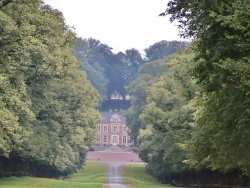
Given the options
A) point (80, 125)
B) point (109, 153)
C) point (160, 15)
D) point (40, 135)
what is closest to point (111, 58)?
point (109, 153)

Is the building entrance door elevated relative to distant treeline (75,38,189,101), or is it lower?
lower

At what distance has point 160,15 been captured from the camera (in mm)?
17578

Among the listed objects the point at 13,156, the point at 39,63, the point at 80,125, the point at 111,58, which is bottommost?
the point at 13,156

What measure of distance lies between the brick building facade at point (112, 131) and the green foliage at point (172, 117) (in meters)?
82.0

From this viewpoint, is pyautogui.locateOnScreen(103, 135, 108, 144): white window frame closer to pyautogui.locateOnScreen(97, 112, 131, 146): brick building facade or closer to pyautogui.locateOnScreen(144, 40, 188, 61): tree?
pyautogui.locateOnScreen(97, 112, 131, 146): brick building facade

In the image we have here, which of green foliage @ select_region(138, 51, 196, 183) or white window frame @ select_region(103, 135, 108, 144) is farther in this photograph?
white window frame @ select_region(103, 135, 108, 144)

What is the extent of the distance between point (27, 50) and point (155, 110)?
1681 cm

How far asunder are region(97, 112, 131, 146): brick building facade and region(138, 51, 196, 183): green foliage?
82045 millimetres

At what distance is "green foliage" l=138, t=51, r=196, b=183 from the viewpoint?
3375 centimetres

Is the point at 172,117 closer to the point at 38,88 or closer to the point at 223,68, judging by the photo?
the point at 38,88

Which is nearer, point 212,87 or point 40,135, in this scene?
point 212,87

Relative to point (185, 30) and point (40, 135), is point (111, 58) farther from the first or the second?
point (185, 30)

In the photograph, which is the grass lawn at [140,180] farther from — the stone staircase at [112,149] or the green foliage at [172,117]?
the stone staircase at [112,149]

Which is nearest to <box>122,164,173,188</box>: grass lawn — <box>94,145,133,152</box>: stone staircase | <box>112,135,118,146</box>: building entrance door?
<box>94,145,133,152</box>: stone staircase
